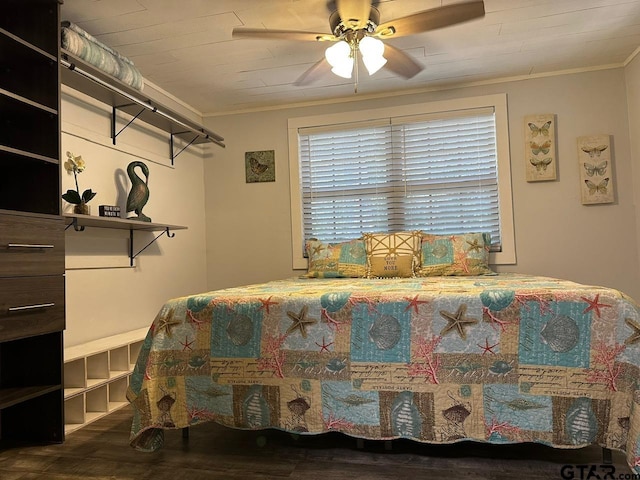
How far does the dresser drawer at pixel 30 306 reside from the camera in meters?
1.87

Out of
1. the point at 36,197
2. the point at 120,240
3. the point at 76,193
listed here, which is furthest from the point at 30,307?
the point at 120,240

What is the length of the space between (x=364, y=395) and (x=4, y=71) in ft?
7.11

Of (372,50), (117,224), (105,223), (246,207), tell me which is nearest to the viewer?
(372,50)

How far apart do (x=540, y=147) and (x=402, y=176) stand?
1029 mm

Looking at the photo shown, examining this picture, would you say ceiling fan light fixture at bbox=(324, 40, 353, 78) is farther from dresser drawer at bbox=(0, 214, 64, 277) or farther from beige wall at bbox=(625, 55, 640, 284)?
beige wall at bbox=(625, 55, 640, 284)

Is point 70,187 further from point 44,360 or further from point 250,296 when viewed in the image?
point 250,296

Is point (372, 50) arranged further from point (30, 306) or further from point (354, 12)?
point (30, 306)

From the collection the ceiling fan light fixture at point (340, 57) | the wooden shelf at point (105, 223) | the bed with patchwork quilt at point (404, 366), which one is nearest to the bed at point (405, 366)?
the bed with patchwork quilt at point (404, 366)

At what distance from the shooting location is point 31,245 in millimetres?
1989

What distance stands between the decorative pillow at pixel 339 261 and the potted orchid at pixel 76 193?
60.6 inches

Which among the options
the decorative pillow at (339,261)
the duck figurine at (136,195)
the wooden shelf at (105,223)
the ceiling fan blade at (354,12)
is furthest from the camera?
the decorative pillow at (339,261)

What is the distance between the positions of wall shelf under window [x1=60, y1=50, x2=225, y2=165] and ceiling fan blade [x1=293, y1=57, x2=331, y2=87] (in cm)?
96

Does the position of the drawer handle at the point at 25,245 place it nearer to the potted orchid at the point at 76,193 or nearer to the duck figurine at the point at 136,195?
the potted orchid at the point at 76,193

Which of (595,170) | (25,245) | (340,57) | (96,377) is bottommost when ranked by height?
(96,377)
